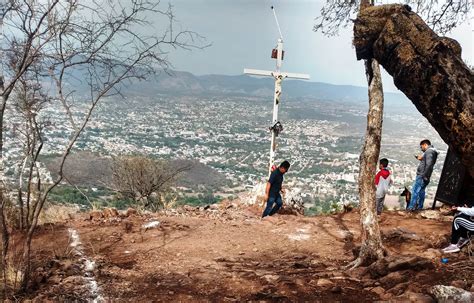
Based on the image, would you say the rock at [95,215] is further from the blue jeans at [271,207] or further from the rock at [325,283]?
the rock at [325,283]

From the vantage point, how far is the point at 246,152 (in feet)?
168

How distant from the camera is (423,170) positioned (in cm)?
845

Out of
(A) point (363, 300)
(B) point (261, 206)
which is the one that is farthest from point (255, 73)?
(A) point (363, 300)

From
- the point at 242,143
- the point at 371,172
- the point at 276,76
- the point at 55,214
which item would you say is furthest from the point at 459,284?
the point at 242,143

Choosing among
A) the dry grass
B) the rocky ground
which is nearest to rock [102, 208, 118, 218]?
the rocky ground

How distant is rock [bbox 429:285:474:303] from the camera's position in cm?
335

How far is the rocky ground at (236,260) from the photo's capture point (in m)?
4.33

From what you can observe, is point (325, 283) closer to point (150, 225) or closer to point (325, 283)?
point (325, 283)

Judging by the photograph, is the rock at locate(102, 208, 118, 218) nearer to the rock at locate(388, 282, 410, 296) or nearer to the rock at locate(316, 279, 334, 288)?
the rock at locate(316, 279, 334, 288)

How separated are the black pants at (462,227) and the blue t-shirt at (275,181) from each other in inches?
144

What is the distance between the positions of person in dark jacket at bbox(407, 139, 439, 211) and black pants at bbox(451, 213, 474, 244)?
294 cm

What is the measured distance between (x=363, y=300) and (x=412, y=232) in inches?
130

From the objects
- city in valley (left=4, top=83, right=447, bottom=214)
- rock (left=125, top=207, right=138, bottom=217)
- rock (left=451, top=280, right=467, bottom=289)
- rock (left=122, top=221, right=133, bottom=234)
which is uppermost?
rock (left=451, top=280, right=467, bottom=289)

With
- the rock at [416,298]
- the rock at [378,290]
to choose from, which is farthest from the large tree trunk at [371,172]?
the rock at [416,298]
